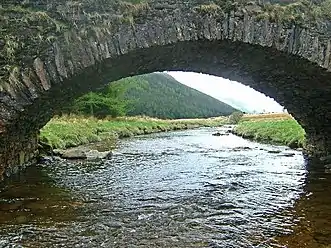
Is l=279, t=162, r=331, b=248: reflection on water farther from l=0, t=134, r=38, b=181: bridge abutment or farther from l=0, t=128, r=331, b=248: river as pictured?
l=0, t=134, r=38, b=181: bridge abutment

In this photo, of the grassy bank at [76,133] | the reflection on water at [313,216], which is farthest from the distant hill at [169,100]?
the reflection on water at [313,216]

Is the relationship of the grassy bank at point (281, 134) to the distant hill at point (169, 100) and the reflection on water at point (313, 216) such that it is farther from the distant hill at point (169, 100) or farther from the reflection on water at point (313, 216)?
the distant hill at point (169, 100)

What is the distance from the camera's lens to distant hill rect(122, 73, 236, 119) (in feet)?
239

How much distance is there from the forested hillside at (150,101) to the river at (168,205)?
16.2m

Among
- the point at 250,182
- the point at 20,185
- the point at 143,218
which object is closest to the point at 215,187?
the point at 250,182

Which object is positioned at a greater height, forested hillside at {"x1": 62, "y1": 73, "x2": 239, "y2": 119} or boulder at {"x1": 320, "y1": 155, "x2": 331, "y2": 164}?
forested hillside at {"x1": 62, "y1": 73, "x2": 239, "y2": 119}

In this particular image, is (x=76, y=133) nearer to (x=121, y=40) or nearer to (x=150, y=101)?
(x=121, y=40)

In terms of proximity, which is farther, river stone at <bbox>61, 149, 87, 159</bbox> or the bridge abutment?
river stone at <bbox>61, 149, 87, 159</bbox>

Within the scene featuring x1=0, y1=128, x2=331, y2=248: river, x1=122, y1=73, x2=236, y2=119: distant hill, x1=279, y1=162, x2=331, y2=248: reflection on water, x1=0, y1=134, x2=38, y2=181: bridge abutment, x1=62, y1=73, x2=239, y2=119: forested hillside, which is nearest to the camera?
x1=279, y1=162, x2=331, y2=248: reflection on water

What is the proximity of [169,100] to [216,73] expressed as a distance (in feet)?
263

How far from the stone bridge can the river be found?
66.9 inches

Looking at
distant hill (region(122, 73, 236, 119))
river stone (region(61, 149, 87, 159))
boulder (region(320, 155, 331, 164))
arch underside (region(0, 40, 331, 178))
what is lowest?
river stone (region(61, 149, 87, 159))

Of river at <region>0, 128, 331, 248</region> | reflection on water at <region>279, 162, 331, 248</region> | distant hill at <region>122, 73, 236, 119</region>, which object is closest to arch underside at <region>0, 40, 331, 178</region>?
river at <region>0, 128, 331, 248</region>

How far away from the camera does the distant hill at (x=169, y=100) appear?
72938 mm
